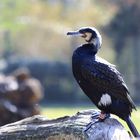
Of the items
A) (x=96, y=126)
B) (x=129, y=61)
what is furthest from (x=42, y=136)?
(x=129, y=61)

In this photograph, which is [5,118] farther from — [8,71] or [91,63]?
[8,71]

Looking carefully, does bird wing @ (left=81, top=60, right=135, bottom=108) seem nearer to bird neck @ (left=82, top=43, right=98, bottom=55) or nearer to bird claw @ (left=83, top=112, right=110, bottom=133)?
bird neck @ (left=82, top=43, right=98, bottom=55)

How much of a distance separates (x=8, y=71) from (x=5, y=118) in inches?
591

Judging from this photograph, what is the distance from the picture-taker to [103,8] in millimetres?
35969

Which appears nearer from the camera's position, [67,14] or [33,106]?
[33,106]

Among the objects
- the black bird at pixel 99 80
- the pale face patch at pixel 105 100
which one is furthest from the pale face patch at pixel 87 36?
the pale face patch at pixel 105 100

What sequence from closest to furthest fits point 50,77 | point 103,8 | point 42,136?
point 42,136, point 50,77, point 103,8

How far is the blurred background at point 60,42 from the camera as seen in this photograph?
29.5m

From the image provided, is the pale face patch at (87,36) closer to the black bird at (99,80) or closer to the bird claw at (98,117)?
the black bird at (99,80)

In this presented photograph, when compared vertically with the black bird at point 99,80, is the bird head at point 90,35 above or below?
above

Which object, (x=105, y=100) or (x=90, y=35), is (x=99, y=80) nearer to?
(x=105, y=100)

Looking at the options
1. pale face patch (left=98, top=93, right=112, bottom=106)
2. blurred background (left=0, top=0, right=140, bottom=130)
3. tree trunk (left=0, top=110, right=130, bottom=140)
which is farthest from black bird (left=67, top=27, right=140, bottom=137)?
blurred background (left=0, top=0, right=140, bottom=130)

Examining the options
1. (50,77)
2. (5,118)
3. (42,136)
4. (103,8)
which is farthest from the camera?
(103,8)

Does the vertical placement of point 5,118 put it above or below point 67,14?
below
